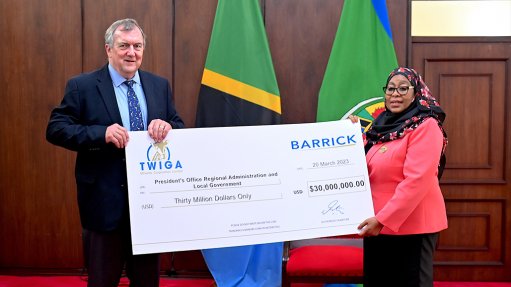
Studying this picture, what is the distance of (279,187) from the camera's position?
2182 millimetres

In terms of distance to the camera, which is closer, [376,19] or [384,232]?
[384,232]

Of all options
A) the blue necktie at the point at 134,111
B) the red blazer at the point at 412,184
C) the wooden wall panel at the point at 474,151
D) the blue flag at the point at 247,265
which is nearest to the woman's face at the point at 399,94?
the red blazer at the point at 412,184

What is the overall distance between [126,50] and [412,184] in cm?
130

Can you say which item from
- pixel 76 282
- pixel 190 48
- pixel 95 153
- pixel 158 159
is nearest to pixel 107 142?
pixel 95 153

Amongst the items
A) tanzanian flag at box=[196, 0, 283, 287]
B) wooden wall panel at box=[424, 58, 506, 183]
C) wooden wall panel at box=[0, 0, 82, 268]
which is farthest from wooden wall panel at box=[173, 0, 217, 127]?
wooden wall panel at box=[424, 58, 506, 183]

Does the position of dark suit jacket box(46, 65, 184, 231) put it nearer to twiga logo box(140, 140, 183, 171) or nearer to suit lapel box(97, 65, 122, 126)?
suit lapel box(97, 65, 122, 126)

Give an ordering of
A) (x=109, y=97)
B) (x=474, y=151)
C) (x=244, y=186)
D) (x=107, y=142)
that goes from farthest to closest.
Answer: (x=474, y=151) < (x=244, y=186) < (x=109, y=97) < (x=107, y=142)

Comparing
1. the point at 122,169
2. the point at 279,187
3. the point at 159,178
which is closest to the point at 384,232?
the point at 279,187

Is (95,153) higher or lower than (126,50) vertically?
lower

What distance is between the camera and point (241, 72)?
138 inches

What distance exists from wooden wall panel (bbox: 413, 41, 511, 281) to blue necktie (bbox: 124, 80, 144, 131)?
2.48 metres

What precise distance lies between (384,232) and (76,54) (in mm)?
2737

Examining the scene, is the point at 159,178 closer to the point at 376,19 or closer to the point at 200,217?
the point at 200,217

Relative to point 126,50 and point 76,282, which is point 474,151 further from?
point 76,282
